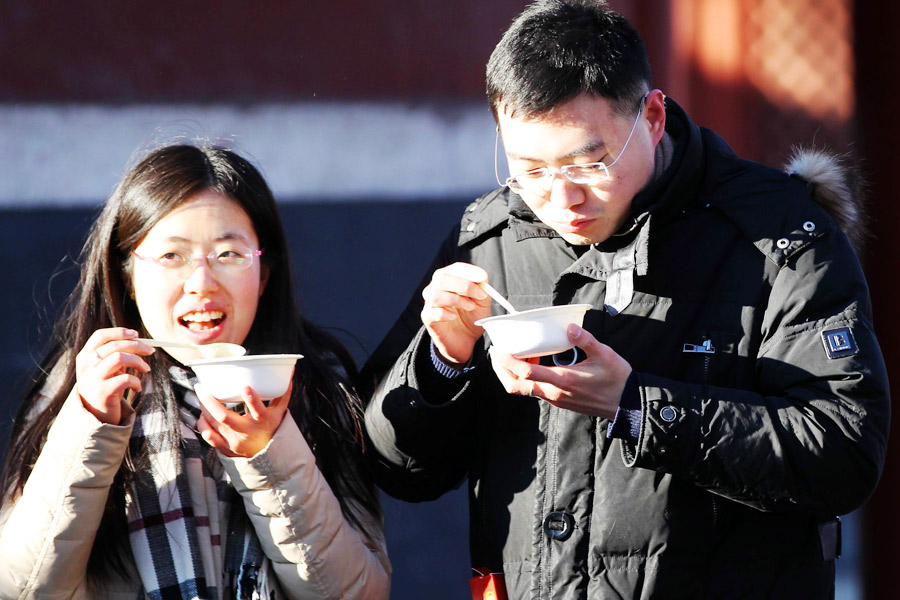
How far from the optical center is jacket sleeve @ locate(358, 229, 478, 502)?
2492 millimetres

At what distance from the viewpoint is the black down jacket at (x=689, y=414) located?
7.16 feet

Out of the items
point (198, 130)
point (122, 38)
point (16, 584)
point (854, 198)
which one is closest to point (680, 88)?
point (854, 198)

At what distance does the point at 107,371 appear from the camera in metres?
2.40

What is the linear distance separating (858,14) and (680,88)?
0.81 m

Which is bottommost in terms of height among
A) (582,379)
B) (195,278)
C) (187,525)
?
(187,525)

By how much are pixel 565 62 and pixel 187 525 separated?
4.47 feet

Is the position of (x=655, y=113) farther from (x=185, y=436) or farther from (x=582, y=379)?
(x=185, y=436)

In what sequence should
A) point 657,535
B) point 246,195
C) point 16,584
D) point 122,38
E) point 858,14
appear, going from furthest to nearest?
point 858,14 → point 122,38 → point 246,195 → point 16,584 → point 657,535

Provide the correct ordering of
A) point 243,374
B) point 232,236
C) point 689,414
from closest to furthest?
point 689,414 < point 243,374 < point 232,236

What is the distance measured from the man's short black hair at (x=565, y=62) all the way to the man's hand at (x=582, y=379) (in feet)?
1.74

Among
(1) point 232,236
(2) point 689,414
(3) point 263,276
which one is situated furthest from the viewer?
(3) point 263,276

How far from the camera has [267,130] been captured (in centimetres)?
393

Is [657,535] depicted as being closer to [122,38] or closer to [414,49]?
[414,49]

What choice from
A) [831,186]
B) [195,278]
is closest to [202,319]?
[195,278]
